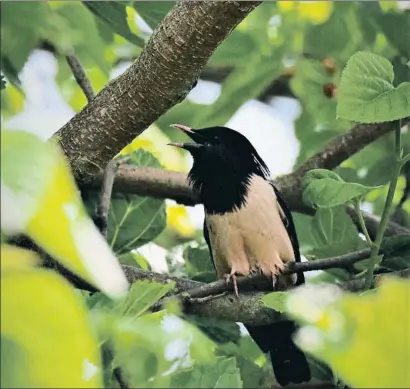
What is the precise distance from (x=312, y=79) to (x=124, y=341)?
173 centimetres

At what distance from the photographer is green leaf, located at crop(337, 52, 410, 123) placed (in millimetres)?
1027

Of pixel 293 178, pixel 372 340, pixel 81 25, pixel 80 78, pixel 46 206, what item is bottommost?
pixel 293 178

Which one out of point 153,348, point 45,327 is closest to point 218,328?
point 153,348

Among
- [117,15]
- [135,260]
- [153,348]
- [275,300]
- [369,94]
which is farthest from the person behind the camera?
[135,260]

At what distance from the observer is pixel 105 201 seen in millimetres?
1623

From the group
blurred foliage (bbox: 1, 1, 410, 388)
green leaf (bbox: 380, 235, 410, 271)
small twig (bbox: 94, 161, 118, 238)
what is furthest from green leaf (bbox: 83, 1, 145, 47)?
green leaf (bbox: 380, 235, 410, 271)

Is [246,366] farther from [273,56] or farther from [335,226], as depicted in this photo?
[273,56]

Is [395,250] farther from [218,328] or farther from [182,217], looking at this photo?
[182,217]

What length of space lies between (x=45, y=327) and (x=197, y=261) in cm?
156

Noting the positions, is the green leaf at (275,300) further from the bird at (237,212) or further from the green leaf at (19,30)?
the bird at (237,212)

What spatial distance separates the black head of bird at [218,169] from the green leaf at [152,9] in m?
0.39

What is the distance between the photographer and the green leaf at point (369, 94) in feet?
3.37

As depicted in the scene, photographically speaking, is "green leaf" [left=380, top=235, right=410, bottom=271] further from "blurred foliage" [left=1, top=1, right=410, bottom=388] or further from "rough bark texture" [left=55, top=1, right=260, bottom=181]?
"rough bark texture" [left=55, top=1, right=260, bottom=181]

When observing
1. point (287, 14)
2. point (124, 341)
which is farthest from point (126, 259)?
point (124, 341)
